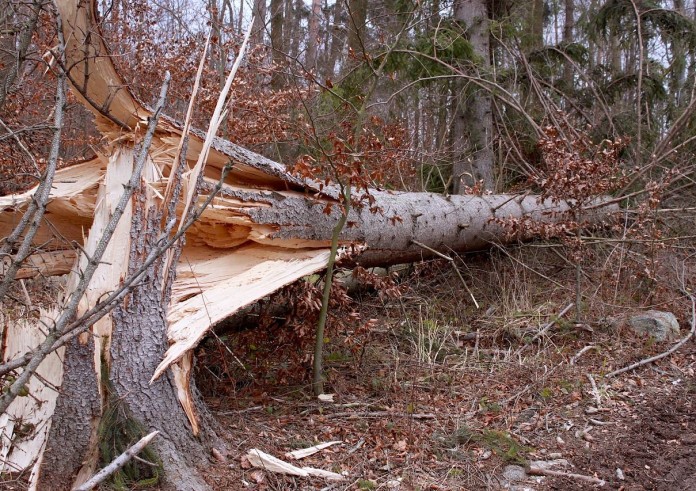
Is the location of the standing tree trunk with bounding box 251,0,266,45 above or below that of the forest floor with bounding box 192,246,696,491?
above

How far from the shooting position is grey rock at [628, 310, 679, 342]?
5543mm

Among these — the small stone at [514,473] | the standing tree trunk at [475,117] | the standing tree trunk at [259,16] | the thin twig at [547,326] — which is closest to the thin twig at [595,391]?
the thin twig at [547,326]

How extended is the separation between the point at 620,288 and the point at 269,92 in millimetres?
4705

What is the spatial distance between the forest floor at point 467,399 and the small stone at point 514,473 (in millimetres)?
12

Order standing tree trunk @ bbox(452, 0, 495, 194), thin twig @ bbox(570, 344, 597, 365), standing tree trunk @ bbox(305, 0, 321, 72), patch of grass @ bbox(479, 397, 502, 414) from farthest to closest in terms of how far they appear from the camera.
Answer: standing tree trunk @ bbox(305, 0, 321, 72)
standing tree trunk @ bbox(452, 0, 495, 194)
thin twig @ bbox(570, 344, 597, 365)
patch of grass @ bbox(479, 397, 502, 414)

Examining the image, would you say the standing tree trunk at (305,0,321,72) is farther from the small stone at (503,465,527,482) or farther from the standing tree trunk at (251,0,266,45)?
the small stone at (503,465,527,482)

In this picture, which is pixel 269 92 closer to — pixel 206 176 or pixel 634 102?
pixel 206 176

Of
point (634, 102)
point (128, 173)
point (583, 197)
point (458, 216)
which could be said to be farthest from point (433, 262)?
point (634, 102)

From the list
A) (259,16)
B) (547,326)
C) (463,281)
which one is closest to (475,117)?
(259,16)

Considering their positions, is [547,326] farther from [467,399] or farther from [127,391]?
[127,391]

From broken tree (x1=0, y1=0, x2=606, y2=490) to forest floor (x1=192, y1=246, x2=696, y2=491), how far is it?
38cm

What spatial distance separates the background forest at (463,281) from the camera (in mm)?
3721

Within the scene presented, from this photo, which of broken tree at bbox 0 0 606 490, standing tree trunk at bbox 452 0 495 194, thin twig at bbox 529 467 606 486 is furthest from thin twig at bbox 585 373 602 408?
standing tree trunk at bbox 452 0 495 194

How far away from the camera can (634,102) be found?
30.0 ft
